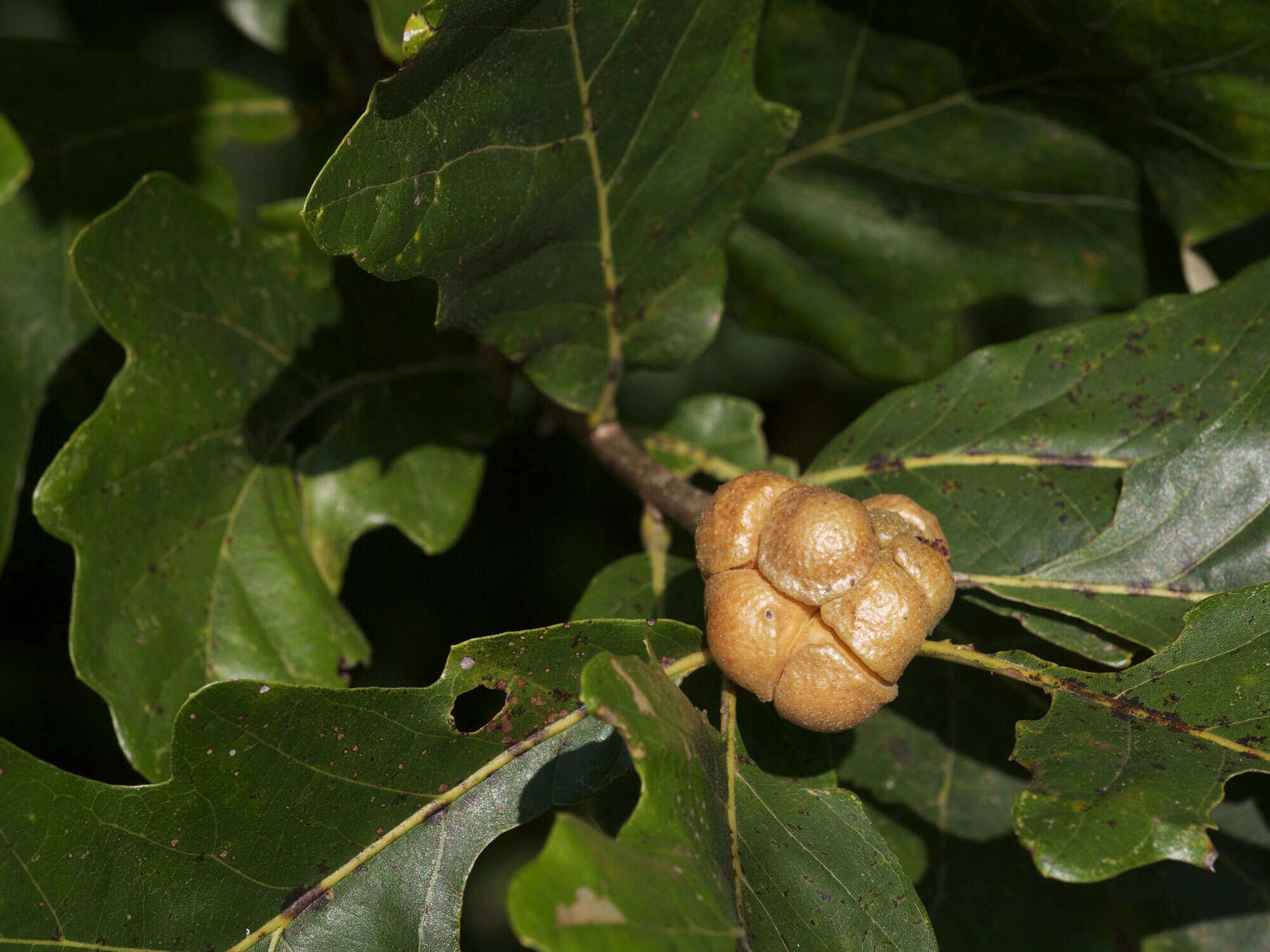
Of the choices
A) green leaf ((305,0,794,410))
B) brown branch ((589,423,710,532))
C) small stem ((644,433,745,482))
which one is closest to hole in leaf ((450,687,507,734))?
small stem ((644,433,745,482))

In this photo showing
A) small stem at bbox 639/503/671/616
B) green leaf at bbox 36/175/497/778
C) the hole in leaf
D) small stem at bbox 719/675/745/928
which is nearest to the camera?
small stem at bbox 719/675/745/928

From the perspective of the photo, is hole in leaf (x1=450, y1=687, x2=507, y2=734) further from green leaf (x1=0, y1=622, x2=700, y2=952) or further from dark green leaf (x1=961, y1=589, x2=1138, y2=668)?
dark green leaf (x1=961, y1=589, x2=1138, y2=668)

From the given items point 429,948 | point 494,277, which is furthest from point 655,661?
point 494,277

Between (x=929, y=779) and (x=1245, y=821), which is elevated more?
(x=929, y=779)

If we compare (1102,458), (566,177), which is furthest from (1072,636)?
(566,177)

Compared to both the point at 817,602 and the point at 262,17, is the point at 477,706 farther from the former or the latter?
the point at 262,17

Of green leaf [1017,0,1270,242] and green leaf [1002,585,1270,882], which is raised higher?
green leaf [1017,0,1270,242]
